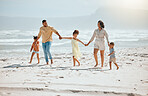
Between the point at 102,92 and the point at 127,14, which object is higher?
the point at 127,14

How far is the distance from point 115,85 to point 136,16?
11799 centimetres

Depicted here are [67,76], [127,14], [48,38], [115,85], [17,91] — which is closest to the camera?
[17,91]

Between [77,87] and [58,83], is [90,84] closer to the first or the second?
[77,87]

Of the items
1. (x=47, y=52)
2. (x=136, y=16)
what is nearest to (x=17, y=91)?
(x=47, y=52)

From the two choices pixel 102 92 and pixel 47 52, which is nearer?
pixel 102 92

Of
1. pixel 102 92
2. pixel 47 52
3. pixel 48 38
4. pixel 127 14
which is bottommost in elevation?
pixel 102 92

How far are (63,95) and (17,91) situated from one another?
3.61ft

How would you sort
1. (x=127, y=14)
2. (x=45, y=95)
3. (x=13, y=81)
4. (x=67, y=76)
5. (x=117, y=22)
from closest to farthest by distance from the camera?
(x=45, y=95), (x=13, y=81), (x=67, y=76), (x=117, y=22), (x=127, y=14)

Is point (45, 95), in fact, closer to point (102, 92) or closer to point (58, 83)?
point (58, 83)

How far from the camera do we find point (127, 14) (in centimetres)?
11219

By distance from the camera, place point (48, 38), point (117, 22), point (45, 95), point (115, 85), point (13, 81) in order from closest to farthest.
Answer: point (45, 95) < point (115, 85) < point (13, 81) < point (48, 38) < point (117, 22)

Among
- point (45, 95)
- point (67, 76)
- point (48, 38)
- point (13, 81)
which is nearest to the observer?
point (45, 95)

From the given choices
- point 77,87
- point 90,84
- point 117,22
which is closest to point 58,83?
point 77,87

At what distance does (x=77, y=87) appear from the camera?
3.53 metres
